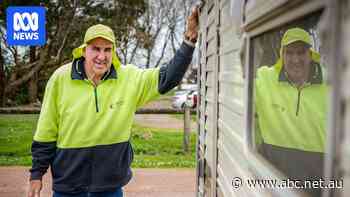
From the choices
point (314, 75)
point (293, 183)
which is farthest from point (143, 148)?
point (293, 183)

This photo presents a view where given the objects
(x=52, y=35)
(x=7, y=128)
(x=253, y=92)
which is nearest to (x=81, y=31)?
(x=52, y=35)

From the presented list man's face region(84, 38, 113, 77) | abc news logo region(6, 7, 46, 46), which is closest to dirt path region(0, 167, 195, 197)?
man's face region(84, 38, 113, 77)

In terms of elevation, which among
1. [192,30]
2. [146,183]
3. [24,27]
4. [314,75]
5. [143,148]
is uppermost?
[24,27]

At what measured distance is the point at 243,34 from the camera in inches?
79.0

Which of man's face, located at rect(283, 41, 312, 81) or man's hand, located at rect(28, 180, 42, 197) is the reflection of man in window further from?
man's hand, located at rect(28, 180, 42, 197)

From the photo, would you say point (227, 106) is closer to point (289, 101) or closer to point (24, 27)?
point (289, 101)

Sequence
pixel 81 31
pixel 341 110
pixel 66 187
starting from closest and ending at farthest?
pixel 341 110, pixel 66 187, pixel 81 31

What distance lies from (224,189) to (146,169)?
17.1 feet

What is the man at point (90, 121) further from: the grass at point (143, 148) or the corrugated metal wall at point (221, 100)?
the grass at point (143, 148)

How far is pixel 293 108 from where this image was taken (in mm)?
1657

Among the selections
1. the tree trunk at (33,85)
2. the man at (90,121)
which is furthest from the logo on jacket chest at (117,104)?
the tree trunk at (33,85)

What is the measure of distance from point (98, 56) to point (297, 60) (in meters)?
1.75

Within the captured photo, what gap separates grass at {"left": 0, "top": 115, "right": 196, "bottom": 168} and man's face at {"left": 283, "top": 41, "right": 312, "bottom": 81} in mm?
6371

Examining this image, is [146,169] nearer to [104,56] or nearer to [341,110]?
[104,56]
